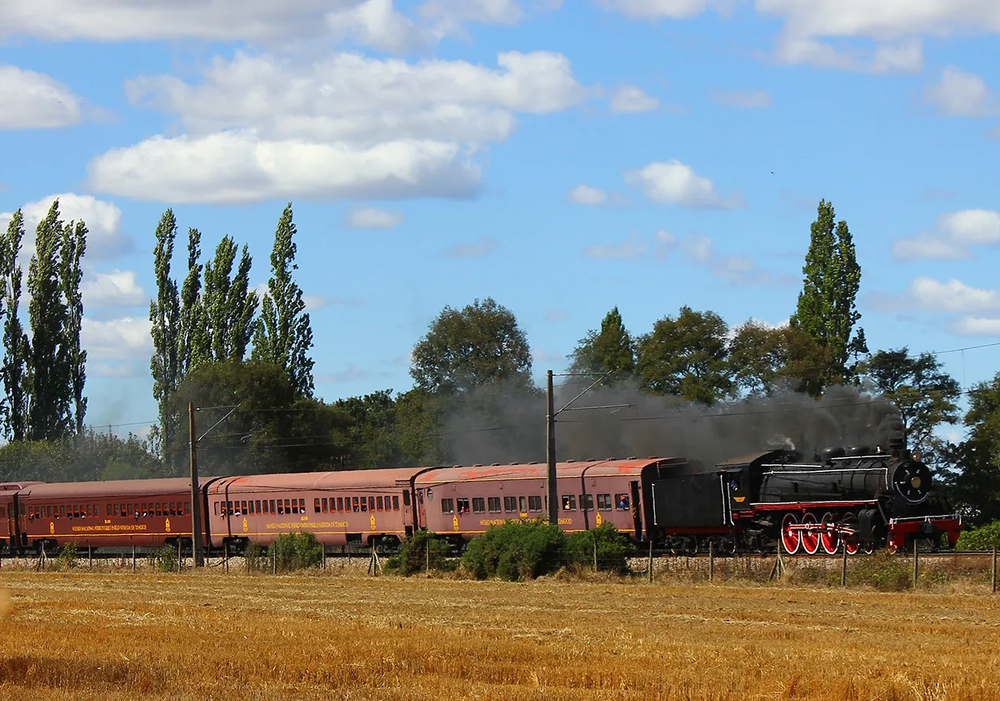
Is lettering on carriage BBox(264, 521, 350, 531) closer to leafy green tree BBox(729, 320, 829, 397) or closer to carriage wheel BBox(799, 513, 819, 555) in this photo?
carriage wheel BBox(799, 513, 819, 555)

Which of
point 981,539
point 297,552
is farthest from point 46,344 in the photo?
point 981,539

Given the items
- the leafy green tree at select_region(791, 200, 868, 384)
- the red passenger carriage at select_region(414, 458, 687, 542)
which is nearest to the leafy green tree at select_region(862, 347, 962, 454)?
the leafy green tree at select_region(791, 200, 868, 384)

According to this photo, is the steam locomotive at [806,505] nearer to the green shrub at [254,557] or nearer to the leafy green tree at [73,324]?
the green shrub at [254,557]

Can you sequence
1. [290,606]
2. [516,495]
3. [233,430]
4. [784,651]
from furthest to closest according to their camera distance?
[233,430], [516,495], [290,606], [784,651]

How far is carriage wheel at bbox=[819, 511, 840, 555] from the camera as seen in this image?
1556 inches

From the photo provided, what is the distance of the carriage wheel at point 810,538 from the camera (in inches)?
1582

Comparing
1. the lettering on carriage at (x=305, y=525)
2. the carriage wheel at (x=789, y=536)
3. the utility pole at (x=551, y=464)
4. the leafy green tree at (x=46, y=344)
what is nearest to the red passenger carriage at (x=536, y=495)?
the utility pole at (x=551, y=464)

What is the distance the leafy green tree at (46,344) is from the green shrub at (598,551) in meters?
53.8

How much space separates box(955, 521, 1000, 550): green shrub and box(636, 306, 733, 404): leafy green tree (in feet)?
135

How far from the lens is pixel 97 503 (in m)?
57.5

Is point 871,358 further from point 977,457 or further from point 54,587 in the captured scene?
point 54,587

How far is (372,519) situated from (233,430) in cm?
3738

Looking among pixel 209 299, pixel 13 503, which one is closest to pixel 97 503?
pixel 13 503

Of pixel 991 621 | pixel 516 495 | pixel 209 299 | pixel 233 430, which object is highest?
pixel 209 299
